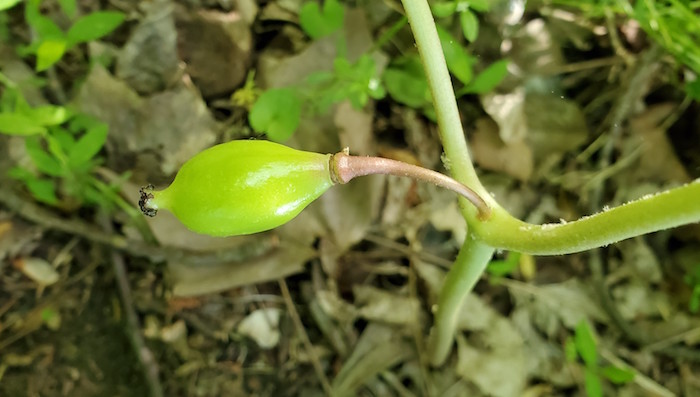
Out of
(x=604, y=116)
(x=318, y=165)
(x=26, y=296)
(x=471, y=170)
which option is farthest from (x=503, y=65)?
(x=26, y=296)

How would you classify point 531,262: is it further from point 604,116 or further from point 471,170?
point 471,170

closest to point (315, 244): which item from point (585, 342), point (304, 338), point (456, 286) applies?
point (304, 338)

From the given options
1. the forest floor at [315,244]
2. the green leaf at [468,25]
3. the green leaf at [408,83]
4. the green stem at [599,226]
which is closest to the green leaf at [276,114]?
the forest floor at [315,244]

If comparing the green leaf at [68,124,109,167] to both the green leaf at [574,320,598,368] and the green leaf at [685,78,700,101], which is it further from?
the green leaf at [685,78,700,101]

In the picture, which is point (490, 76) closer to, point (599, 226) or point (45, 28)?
point (599, 226)

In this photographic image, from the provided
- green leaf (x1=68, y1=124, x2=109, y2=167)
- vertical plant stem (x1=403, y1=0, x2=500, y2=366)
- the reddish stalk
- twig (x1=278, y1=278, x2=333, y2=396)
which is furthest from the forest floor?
the reddish stalk

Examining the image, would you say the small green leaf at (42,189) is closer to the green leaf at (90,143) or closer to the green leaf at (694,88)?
the green leaf at (90,143)
